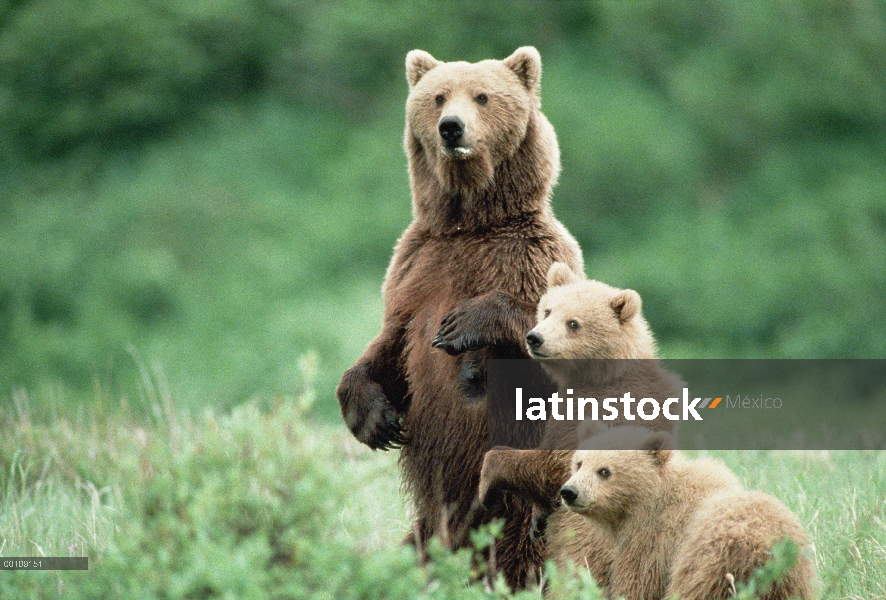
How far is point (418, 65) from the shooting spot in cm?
471

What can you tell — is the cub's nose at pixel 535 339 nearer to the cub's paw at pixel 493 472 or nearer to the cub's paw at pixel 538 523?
the cub's paw at pixel 493 472

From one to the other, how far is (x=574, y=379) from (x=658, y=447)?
1.74 ft

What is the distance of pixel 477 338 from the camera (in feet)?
13.2

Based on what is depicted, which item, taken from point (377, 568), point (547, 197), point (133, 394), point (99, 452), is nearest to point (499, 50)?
point (133, 394)

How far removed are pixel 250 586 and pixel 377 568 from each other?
1.15 feet

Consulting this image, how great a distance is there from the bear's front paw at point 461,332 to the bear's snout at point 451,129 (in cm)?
62

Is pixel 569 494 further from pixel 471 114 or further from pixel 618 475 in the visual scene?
pixel 471 114

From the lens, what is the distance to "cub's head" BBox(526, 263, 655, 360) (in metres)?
3.82

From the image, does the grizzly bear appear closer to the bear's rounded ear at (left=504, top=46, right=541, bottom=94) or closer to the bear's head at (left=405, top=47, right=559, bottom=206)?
Result: the bear's head at (left=405, top=47, right=559, bottom=206)

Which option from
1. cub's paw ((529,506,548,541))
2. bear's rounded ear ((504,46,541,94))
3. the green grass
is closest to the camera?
the green grass

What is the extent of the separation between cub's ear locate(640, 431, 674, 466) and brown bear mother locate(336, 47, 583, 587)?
0.74 metres

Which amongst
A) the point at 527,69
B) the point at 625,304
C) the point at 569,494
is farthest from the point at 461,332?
the point at 527,69

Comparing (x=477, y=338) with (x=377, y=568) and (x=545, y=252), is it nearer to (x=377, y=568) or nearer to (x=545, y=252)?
(x=545, y=252)

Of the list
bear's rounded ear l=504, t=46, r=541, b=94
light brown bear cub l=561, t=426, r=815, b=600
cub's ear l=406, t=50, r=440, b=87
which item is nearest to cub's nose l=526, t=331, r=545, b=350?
light brown bear cub l=561, t=426, r=815, b=600
